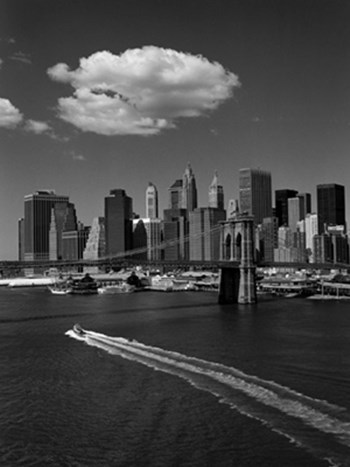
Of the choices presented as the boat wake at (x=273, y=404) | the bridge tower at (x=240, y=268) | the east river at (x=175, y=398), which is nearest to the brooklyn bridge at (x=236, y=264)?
the bridge tower at (x=240, y=268)

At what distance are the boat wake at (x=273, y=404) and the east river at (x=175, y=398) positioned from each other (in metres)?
0.04

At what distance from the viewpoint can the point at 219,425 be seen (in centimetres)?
2047

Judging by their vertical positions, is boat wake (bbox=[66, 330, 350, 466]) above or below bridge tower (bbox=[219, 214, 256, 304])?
below

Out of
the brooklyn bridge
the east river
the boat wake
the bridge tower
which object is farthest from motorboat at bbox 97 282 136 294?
the boat wake

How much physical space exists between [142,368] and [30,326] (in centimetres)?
2209

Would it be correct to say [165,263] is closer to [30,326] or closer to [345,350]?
[30,326]

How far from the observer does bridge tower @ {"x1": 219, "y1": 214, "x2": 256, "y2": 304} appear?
73750 mm

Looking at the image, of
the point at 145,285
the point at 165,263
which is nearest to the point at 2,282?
the point at 145,285

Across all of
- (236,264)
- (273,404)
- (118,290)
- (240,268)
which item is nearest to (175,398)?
(273,404)

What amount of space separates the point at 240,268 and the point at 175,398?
51.6 metres

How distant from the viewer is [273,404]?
73.4ft

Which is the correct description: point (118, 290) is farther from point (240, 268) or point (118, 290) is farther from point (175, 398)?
point (175, 398)

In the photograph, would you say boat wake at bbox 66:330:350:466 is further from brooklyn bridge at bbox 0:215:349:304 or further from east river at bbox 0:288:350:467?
brooklyn bridge at bbox 0:215:349:304

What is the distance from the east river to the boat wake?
4 centimetres
